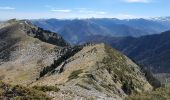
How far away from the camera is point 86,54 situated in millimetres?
130250

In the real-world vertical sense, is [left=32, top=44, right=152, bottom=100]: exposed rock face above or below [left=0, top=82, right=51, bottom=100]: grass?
below

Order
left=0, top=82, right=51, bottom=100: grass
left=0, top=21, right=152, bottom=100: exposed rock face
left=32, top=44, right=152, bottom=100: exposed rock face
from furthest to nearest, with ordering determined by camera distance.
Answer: left=32, top=44, right=152, bottom=100: exposed rock face, left=0, top=21, right=152, bottom=100: exposed rock face, left=0, top=82, right=51, bottom=100: grass

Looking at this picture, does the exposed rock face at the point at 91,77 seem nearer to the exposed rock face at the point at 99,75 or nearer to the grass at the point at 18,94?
the exposed rock face at the point at 99,75

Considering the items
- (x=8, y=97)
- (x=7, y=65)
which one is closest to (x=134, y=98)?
(x=8, y=97)

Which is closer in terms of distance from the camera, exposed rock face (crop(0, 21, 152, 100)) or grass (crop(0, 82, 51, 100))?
grass (crop(0, 82, 51, 100))

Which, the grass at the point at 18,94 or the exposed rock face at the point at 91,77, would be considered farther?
the exposed rock face at the point at 91,77

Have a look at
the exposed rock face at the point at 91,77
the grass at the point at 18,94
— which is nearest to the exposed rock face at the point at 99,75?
the exposed rock face at the point at 91,77

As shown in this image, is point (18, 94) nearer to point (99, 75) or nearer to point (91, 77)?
point (91, 77)

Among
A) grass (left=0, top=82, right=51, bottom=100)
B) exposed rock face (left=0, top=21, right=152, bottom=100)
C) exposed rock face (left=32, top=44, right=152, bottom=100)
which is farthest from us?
exposed rock face (left=32, top=44, right=152, bottom=100)

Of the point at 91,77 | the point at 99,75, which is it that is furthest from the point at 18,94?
the point at 99,75

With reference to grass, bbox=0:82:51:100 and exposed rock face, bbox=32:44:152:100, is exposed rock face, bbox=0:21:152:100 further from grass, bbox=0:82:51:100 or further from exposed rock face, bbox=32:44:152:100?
grass, bbox=0:82:51:100

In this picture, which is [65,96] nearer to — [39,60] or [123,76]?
[123,76]

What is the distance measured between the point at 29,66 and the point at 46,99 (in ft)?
446

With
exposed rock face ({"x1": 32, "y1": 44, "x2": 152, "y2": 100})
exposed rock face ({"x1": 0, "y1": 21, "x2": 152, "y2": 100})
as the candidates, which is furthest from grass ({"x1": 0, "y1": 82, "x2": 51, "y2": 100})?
exposed rock face ({"x1": 32, "y1": 44, "x2": 152, "y2": 100})
